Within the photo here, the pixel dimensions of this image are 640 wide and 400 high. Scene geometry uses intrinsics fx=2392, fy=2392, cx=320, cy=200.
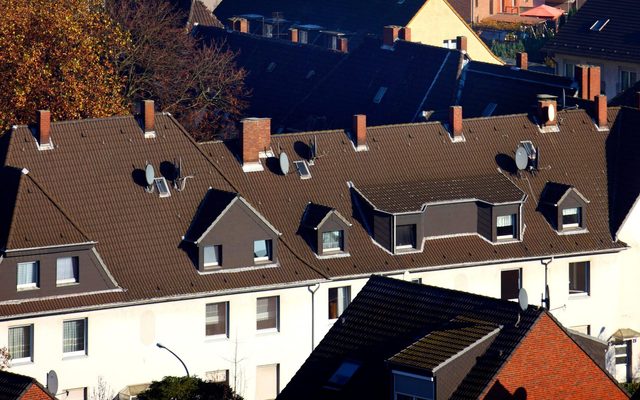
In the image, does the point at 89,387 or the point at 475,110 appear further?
the point at 475,110

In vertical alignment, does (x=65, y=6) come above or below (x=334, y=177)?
above

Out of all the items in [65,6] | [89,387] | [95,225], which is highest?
[65,6]

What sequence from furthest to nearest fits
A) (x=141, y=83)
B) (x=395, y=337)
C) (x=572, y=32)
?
(x=572, y=32), (x=141, y=83), (x=395, y=337)

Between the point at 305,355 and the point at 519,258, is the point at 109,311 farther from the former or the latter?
the point at 519,258

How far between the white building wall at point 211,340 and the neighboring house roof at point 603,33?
43.0 meters

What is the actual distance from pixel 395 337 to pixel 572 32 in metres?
69.0

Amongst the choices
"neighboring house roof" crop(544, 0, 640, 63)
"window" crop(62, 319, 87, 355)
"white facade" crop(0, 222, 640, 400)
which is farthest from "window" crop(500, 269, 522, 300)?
"neighboring house roof" crop(544, 0, 640, 63)

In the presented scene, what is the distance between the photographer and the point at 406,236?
79625 millimetres

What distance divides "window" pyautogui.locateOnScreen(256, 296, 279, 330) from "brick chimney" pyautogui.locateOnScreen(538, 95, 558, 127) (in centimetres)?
1372

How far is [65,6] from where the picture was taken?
335ft

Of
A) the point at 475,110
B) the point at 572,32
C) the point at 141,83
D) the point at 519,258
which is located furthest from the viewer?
the point at 572,32

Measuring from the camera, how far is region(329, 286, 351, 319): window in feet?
255

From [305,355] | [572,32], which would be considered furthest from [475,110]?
[572,32]

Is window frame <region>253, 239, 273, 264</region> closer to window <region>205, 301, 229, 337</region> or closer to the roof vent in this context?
window <region>205, 301, 229, 337</region>
